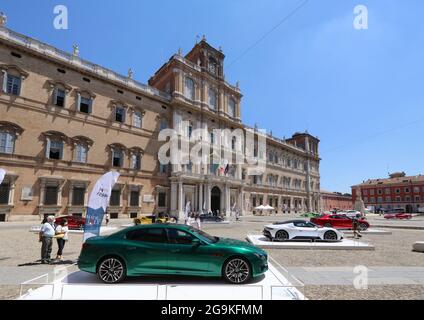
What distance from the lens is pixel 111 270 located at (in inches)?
246

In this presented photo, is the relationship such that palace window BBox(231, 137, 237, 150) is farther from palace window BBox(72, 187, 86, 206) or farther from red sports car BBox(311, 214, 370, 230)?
red sports car BBox(311, 214, 370, 230)

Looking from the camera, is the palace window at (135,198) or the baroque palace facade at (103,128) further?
the palace window at (135,198)

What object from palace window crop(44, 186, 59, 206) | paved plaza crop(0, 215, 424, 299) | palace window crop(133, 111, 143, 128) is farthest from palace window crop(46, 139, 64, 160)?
paved plaza crop(0, 215, 424, 299)

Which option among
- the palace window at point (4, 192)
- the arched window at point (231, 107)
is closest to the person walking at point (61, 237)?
the palace window at point (4, 192)

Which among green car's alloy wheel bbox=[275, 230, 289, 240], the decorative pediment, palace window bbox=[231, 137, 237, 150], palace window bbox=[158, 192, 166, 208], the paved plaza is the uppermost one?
palace window bbox=[231, 137, 237, 150]

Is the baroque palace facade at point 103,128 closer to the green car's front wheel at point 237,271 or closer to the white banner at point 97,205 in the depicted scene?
the white banner at point 97,205

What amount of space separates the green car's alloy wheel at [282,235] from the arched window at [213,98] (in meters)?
32.8

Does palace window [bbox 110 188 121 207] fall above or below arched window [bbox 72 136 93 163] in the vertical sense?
below

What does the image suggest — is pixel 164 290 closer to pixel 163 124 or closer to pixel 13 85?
pixel 13 85

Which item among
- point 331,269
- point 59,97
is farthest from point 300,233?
point 59,97

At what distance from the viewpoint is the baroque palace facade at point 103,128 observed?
79.6 feet

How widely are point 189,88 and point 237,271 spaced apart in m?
37.1

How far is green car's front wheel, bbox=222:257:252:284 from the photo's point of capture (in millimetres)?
6266

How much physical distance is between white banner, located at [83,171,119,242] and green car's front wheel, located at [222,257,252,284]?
16.6 ft
